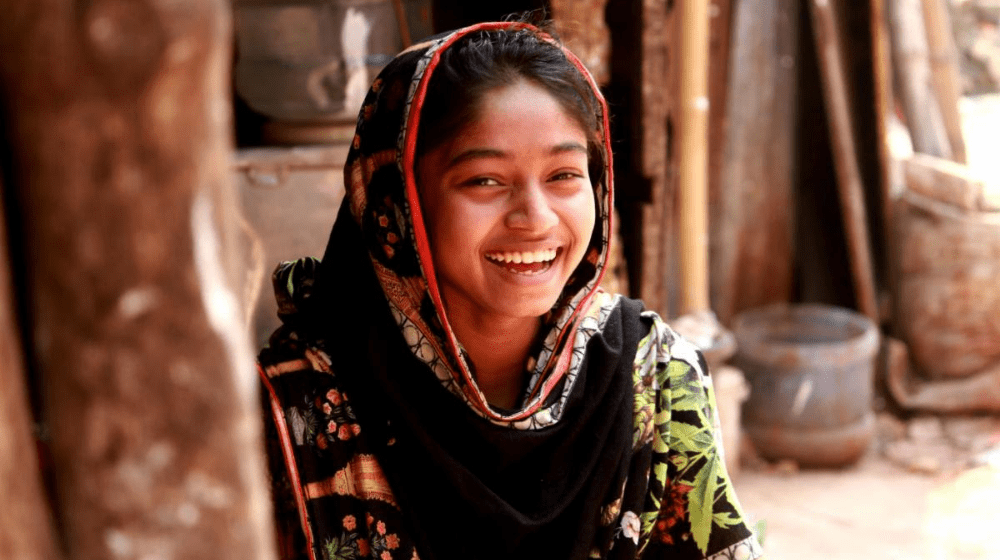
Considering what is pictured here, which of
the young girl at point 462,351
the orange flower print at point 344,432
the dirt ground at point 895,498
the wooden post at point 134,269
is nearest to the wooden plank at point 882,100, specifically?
the dirt ground at point 895,498

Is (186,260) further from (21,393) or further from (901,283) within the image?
(901,283)

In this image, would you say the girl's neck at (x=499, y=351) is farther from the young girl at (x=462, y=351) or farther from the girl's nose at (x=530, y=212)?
the girl's nose at (x=530, y=212)

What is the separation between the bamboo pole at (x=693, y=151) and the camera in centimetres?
340

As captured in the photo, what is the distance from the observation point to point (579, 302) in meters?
A: 1.74

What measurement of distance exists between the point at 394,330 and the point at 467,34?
1.64 ft

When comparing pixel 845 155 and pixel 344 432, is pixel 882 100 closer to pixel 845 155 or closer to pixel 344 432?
pixel 845 155

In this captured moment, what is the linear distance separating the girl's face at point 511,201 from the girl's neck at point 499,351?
0.10 meters

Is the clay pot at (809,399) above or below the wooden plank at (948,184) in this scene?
below

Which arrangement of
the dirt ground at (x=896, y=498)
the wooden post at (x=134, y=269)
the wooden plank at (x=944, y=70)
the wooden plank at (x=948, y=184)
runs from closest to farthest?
1. the wooden post at (x=134, y=269)
2. the dirt ground at (x=896, y=498)
3. the wooden plank at (x=948, y=184)
4. the wooden plank at (x=944, y=70)

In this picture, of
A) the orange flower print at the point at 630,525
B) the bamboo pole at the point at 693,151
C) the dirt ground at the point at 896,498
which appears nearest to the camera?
the orange flower print at the point at 630,525

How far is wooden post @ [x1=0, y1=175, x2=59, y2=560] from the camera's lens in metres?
0.62

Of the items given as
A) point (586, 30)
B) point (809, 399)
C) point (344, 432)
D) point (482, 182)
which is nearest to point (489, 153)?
point (482, 182)

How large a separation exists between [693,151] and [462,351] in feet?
6.97

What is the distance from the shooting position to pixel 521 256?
153cm
